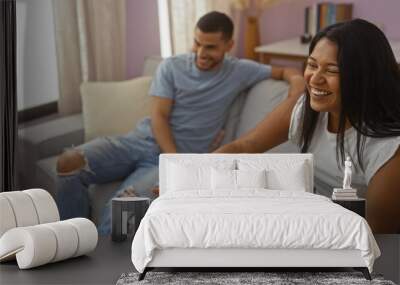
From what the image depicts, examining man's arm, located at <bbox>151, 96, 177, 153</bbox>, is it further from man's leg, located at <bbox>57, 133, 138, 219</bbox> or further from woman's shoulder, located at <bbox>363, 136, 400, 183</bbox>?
woman's shoulder, located at <bbox>363, 136, 400, 183</bbox>

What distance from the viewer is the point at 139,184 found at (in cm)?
524

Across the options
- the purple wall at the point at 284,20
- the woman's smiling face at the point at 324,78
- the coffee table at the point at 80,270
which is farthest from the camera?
the purple wall at the point at 284,20

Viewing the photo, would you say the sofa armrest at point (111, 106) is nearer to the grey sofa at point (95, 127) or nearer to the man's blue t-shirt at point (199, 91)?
the grey sofa at point (95, 127)

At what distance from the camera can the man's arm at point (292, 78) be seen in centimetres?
516

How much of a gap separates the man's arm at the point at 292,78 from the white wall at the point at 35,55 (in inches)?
51.4

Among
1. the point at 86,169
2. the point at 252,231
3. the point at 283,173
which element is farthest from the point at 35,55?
the point at 252,231

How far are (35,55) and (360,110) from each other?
1933mm

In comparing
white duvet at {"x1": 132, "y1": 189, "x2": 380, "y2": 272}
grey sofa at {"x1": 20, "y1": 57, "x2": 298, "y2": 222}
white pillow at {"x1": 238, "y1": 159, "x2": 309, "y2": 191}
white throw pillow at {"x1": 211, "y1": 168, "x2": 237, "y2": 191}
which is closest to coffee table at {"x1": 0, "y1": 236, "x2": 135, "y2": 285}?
white duvet at {"x1": 132, "y1": 189, "x2": 380, "y2": 272}

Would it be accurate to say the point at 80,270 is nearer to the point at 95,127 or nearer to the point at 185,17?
the point at 95,127

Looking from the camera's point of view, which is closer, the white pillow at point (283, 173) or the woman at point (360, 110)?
the white pillow at point (283, 173)

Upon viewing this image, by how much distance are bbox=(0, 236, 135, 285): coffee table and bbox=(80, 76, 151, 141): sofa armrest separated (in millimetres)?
1232

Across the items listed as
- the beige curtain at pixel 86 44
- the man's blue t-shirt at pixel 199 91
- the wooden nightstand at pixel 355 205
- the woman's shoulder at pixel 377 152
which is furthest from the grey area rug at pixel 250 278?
the beige curtain at pixel 86 44

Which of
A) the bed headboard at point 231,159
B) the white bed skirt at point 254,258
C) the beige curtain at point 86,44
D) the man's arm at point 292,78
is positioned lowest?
the white bed skirt at point 254,258

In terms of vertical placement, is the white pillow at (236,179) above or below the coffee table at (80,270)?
above
